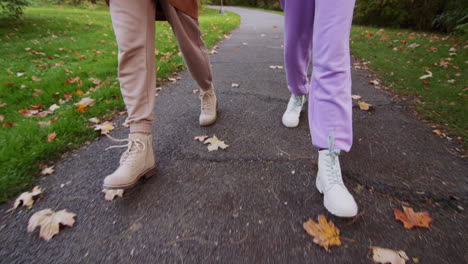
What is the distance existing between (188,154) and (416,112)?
213 cm

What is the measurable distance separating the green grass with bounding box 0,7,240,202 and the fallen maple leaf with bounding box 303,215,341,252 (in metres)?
1.61

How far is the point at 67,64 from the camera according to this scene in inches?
Result: 149

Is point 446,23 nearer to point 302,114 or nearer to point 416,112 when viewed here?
point 416,112

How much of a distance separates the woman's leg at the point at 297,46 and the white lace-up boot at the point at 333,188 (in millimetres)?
764

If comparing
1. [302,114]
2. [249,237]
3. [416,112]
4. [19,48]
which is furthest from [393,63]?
[19,48]

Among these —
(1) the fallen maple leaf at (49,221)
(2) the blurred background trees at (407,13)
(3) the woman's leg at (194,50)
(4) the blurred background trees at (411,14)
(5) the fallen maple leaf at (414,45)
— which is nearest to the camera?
(1) the fallen maple leaf at (49,221)

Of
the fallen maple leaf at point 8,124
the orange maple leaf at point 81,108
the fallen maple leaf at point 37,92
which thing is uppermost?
the fallen maple leaf at point 37,92

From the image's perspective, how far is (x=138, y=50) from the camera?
132 cm

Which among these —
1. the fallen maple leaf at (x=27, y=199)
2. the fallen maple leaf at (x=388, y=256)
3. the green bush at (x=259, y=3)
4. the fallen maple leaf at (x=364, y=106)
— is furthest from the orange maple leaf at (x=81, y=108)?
the green bush at (x=259, y=3)

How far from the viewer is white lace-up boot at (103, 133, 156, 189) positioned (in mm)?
1223

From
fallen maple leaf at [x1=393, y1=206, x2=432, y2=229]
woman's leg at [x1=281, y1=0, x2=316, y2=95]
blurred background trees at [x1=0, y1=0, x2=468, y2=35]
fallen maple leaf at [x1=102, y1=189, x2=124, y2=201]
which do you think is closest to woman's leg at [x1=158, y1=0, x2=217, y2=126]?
woman's leg at [x1=281, y1=0, x2=316, y2=95]

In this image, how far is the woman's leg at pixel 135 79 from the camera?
1241 mm

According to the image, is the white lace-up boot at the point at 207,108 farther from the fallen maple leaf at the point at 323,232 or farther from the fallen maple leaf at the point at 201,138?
the fallen maple leaf at the point at 323,232

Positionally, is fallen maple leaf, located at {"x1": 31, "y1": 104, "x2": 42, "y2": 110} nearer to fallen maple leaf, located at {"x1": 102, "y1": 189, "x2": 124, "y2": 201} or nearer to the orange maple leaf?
the orange maple leaf
